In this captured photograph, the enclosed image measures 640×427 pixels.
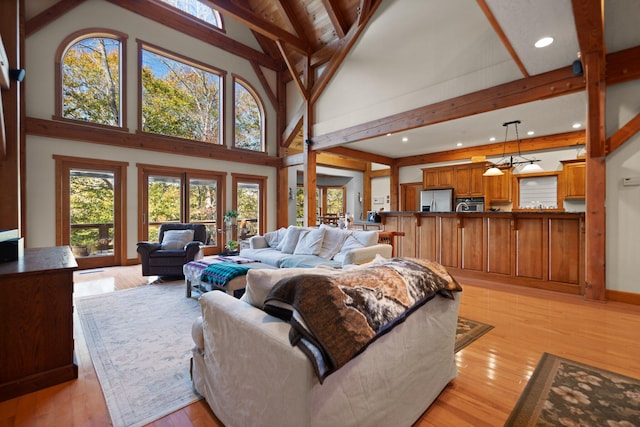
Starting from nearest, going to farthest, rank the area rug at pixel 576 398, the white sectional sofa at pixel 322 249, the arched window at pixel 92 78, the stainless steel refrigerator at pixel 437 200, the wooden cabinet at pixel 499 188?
the area rug at pixel 576 398
the white sectional sofa at pixel 322 249
the arched window at pixel 92 78
the wooden cabinet at pixel 499 188
the stainless steel refrigerator at pixel 437 200

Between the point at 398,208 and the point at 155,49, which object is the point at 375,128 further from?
the point at 155,49

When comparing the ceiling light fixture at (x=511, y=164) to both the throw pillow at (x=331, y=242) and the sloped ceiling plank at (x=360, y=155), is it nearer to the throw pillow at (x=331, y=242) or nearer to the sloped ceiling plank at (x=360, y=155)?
the sloped ceiling plank at (x=360, y=155)

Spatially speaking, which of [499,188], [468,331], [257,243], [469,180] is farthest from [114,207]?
[499,188]

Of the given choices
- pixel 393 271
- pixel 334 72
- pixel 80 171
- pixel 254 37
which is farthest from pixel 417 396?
pixel 254 37

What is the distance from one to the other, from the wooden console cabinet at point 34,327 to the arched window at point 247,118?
6.21 m

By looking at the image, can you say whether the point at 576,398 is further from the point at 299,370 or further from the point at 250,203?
the point at 250,203

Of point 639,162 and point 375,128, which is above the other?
point 375,128

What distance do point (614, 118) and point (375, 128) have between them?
321 centimetres

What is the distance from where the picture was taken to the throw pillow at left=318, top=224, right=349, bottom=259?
165 inches

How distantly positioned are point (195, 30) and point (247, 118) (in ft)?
7.51

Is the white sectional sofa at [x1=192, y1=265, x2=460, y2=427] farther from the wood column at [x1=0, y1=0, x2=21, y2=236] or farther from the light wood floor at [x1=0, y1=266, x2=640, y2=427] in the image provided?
the wood column at [x1=0, y1=0, x2=21, y2=236]

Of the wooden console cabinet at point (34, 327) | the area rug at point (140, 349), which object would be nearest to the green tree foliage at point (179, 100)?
the area rug at point (140, 349)

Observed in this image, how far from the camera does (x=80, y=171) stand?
557 cm

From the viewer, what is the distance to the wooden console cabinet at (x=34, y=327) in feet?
5.85
